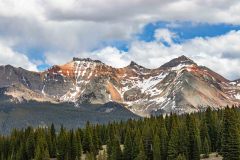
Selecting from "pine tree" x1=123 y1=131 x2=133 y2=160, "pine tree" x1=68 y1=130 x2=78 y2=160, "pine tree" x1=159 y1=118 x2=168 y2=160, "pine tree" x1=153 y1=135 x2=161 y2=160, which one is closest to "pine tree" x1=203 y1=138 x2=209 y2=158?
"pine tree" x1=159 y1=118 x2=168 y2=160

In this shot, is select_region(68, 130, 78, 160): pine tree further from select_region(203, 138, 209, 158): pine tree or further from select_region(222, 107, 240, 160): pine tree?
select_region(222, 107, 240, 160): pine tree

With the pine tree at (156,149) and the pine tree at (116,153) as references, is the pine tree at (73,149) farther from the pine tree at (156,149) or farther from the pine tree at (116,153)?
the pine tree at (156,149)

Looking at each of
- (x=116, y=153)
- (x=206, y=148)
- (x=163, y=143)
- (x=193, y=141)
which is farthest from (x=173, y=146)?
(x=116, y=153)

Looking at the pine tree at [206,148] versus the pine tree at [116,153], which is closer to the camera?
the pine tree at [206,148]

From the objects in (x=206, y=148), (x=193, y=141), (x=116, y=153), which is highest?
(x=193, y=141)

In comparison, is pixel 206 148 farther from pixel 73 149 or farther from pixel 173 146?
pixel 73 149

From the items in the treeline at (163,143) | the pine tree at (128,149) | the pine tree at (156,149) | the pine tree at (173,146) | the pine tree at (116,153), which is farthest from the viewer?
the pine tree at (116,153)

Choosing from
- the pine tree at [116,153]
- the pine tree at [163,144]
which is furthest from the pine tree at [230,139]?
the pine tree at [116,153]

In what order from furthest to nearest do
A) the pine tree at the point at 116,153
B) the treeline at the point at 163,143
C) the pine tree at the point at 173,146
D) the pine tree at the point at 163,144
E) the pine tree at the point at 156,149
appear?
the pine tree at the point at 116,153 → the pine tree at the point at 163,144 → the pine tree at the point at 156,149 → the pine tree at the point at 173,146 → the treeline at the point at 163,143

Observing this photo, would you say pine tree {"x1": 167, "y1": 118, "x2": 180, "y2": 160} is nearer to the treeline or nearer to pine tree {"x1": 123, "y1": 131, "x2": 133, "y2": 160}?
the treeline

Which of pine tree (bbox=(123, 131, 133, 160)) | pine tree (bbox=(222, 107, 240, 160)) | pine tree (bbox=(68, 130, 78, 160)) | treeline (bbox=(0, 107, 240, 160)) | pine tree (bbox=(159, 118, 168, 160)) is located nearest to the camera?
pine tree (bbox=(222, 107, 240, 160))

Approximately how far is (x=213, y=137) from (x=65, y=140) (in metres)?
58.3

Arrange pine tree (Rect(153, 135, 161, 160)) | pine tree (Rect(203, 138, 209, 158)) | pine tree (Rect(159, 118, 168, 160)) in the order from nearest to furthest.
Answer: pine tree (Rect(203, 138, 209, 158)) < pine tree (Rect(153, 135, 161, 160)) < pine tree (Rect(159, 118, 168, 160))

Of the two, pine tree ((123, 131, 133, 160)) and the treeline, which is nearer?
the treeline
